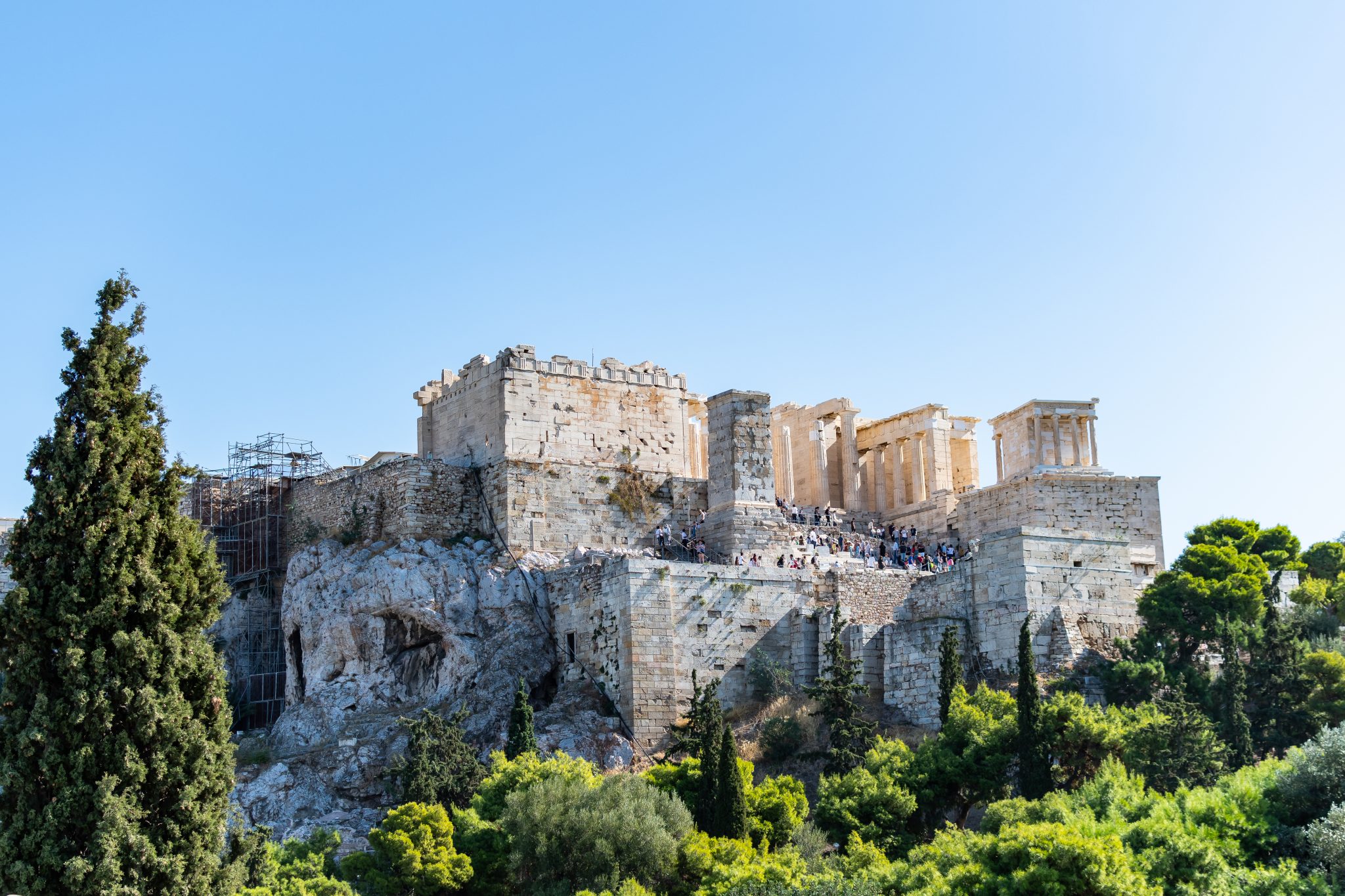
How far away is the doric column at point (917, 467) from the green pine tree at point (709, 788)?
2038cm

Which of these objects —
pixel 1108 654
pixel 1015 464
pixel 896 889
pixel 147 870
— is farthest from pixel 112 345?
pixel 1015 464

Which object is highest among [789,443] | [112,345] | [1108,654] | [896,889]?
[789,443]

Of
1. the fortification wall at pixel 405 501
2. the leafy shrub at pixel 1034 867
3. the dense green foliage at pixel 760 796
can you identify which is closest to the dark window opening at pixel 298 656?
the fortification wall at pixel 405 501

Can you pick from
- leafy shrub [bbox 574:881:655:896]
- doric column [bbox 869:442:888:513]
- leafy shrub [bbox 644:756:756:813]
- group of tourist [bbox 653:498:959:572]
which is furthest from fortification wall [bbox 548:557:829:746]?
doric column [bbox 869:442:888:513]

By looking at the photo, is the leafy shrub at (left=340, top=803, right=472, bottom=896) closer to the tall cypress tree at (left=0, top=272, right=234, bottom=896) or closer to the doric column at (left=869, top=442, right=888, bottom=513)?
the tall cypress tree at (left=0, top=272, right=234, bottom=896)

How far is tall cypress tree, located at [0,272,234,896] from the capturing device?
2202 centimetres

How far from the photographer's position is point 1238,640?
132 feet

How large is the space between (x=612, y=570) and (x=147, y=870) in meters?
22.6

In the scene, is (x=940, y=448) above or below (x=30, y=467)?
above

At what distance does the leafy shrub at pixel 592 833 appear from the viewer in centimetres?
3400

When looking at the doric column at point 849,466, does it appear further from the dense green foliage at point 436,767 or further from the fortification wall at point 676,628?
the dense green foliage at point 436,767

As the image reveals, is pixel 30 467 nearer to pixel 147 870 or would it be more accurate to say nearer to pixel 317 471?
pixel 147 870

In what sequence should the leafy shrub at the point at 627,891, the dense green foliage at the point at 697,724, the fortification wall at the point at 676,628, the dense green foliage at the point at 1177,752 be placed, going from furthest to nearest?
1. the fortification wall at the point at 676,628
2. the dense green foliage at the point at 697,724
3. the dense green foliage at the point at 1177,752
4. the leafy shrub at the point at 627,891

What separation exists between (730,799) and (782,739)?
5332mm
